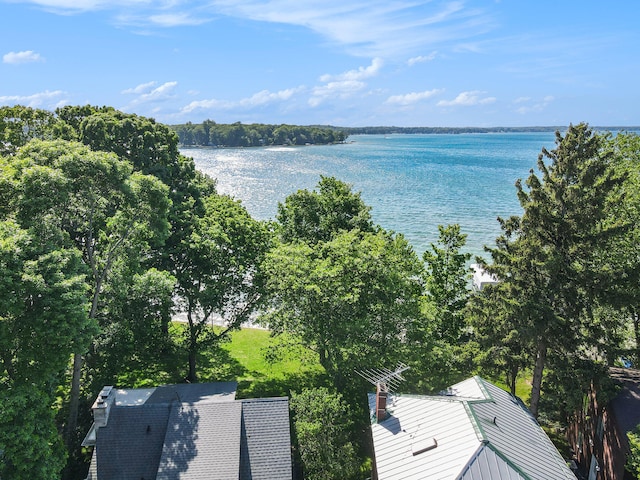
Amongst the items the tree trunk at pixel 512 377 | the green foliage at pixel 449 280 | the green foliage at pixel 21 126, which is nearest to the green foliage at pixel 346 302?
the green foliage at pixel 449 280

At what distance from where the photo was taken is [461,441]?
16.0 m

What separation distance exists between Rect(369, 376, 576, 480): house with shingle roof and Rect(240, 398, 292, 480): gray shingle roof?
3.67 meters

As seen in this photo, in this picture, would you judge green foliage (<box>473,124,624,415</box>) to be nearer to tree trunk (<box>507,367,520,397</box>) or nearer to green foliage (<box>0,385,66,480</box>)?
tree trunk (<box>507,367,520,397</box>)

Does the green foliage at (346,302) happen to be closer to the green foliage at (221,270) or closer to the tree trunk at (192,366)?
the green foliage at (221,270)

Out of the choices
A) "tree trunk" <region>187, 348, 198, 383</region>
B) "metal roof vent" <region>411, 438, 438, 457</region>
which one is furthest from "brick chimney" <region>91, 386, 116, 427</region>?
"metal roof vent" <region>411, 438, 438, 457</region>

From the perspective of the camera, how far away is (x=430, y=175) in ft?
394

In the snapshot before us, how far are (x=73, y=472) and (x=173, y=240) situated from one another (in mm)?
13910

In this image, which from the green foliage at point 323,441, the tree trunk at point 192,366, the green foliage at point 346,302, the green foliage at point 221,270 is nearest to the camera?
the green foliage at point 323,441

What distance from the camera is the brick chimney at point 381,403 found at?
18.6 meters

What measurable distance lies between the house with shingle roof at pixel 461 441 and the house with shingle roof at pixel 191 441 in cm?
423

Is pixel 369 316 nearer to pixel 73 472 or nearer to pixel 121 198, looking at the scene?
pixel 121 198

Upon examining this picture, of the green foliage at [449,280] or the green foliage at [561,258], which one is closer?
the green foliage at [561,258]

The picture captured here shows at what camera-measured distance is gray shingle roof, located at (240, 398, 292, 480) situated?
1858 cm

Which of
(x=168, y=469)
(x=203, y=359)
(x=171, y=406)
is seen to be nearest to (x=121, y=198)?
(x=171, y=406)
